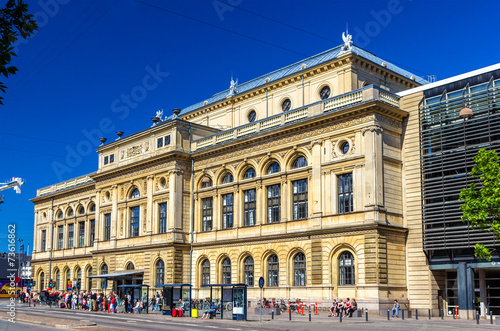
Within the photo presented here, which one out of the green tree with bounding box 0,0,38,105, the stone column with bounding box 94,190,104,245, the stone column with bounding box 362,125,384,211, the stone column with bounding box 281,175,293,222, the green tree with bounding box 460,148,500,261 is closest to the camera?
the green tree with bounding box 0,0,38,105

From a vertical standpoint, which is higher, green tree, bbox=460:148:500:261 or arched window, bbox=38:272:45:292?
green tree, bbox=460:148:500:261

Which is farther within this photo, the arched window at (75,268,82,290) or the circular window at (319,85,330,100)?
the arched window at (75,268,82,290)

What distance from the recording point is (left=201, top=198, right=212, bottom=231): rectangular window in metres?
59.2

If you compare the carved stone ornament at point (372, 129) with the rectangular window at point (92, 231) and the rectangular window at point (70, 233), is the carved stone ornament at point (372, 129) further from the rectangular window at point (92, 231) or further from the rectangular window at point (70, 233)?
the rectangular window at point (70, 233)

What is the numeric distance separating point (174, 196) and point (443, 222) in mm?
26582

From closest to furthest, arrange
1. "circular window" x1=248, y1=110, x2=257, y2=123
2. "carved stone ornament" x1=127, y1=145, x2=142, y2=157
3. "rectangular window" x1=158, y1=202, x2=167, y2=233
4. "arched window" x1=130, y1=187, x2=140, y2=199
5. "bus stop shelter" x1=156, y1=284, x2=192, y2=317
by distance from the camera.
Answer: "bus stop shelter" x1=156, y1=284, x2=192, y2=317 < "rectangular window" x1=158, y1=202, x2=167, y2=233 < "circular window" x1=248, y1=110, x2=257, y2=123 < "carved stone ornament" x1=127, y1=145, x2=142, y2=157 < "arched window" x1=130, y1=187, x2=140, y2=199

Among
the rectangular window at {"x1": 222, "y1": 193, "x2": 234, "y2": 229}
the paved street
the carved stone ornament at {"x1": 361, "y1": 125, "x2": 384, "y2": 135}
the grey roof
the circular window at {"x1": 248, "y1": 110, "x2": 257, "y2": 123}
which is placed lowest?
the paved street

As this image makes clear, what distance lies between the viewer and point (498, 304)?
1629 inches

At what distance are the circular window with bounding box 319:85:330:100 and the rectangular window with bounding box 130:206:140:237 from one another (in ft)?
76.1

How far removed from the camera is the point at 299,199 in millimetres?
50312

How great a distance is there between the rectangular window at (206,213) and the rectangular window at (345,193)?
1624 cm

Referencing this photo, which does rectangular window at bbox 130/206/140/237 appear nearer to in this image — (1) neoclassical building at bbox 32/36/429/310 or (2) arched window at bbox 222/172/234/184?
(1) neoclassical building at bbox 32/36/429/310

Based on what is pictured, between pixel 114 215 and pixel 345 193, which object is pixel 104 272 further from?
pixel 345 193

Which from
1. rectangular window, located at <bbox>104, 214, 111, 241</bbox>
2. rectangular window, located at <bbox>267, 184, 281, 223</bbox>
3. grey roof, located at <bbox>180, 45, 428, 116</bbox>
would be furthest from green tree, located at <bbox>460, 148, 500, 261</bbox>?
rectangular window, located at <bbox>104, 214, 111, 241</bbox>
